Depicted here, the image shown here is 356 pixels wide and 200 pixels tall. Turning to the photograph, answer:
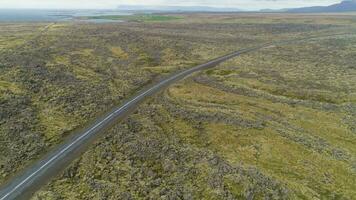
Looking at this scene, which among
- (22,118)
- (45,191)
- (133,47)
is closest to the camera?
(45,191)

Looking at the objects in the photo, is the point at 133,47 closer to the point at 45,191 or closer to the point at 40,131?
the point at 40,131

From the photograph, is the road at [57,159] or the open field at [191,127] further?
the open field at [191,127]

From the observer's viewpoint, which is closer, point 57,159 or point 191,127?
point 57,159

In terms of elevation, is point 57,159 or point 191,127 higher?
point 57,159

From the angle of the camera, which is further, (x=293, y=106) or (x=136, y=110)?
(x=293, y=106)

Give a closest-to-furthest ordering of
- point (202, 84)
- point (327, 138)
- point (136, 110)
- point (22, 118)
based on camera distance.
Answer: point (327, 138), point (22, 118), point (136, 110), point (202, 84)

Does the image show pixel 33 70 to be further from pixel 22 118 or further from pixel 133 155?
pixel 133 155

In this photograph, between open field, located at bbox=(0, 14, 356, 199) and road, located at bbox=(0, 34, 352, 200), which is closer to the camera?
road, located at bbox=(0, 34, 352, 200)

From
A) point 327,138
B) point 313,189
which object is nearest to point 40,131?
point 313,189
